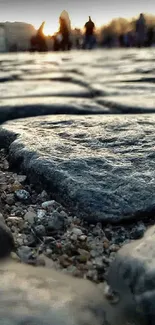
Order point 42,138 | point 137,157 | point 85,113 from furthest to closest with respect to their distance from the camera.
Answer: point 85,113, point 42,138, point 137,157

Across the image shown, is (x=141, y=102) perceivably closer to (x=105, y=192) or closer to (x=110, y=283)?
(x=105, y=192)

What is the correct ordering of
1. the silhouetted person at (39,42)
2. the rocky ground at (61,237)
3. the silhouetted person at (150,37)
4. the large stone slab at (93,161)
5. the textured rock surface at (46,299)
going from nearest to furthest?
the textured rock surface at (46,299)
the rocky ground at (61,237)
the large stone slab at (93,161)
the silhouetted person at (150,37)
the silhouetted person at (39,42)

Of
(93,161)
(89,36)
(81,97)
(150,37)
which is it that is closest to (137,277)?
(93,161)

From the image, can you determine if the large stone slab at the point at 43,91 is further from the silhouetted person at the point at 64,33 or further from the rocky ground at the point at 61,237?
the silhouetted person at the point at 64,33

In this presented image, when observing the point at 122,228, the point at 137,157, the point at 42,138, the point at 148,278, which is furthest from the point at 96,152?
the point at 148,278

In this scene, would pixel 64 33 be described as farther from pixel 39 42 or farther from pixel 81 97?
pixel 81 97

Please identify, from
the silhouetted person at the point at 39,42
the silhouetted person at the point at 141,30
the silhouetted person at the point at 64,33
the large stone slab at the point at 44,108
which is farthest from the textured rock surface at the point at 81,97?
the silhouetted person at the point at 39,42

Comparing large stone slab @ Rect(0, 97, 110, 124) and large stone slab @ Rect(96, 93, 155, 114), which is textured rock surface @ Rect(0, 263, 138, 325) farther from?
large stone slab @ Rect(96, 93, 155, 114)
